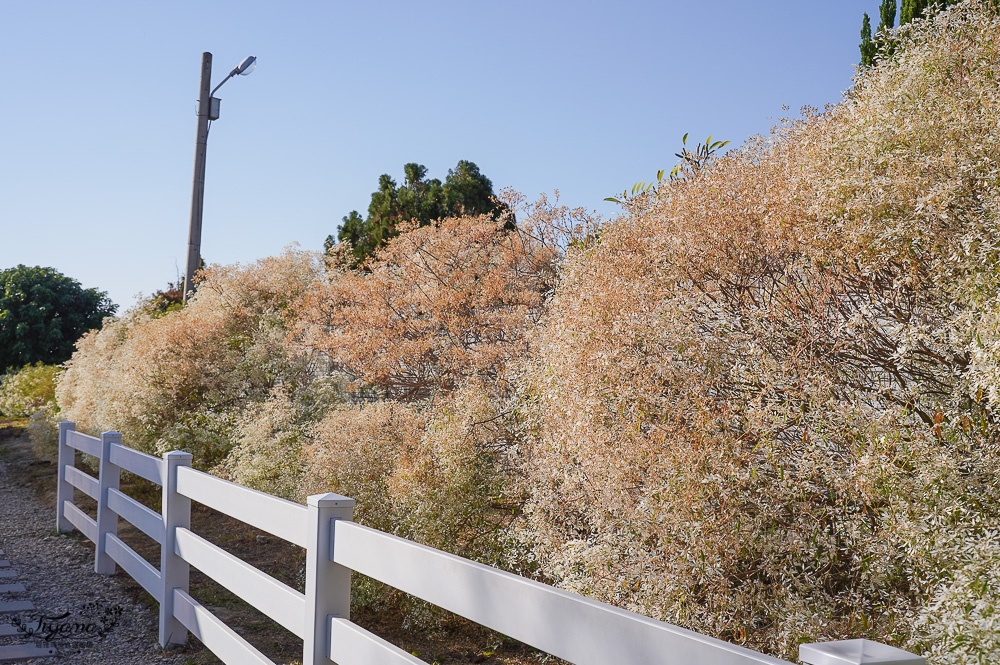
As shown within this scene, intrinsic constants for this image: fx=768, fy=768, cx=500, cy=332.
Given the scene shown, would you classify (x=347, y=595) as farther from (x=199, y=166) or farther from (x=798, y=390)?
(x=199, y=166)

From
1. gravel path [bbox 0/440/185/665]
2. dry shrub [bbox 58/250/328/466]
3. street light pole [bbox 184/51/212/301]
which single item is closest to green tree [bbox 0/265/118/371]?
street light pole [bbox 184/51/212/301]

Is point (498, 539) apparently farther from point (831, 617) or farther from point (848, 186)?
point (848, 186)

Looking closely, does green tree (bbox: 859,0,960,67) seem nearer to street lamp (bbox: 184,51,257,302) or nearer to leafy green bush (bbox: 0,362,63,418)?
street lamp (bbox: 184,51,257,302)

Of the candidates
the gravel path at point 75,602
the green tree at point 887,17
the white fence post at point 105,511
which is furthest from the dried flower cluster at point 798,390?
the green tree at point 887,17

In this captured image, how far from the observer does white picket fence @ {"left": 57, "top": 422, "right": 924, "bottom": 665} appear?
1.47m

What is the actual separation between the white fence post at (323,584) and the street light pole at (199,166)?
11.1 metres

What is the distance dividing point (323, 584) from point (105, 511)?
13.7 ft

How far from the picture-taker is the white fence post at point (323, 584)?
2.76 meters

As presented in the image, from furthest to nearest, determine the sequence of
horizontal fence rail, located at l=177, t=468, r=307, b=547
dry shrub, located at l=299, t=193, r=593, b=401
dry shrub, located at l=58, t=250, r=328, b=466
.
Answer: dry shrub, located at l=58, t=250, r=328, b=466 → dry shrub, located at l=299, t=193, r=593, b=401 → horizontal fence rail, located at l=177, t=468, r=307, b=547

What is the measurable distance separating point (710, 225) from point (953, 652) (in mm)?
2352

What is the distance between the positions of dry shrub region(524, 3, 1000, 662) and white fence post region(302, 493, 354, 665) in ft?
5.17

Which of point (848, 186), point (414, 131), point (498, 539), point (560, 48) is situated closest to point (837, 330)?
point (848, 186)

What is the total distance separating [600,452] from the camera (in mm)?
4004

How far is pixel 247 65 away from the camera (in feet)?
41.4
